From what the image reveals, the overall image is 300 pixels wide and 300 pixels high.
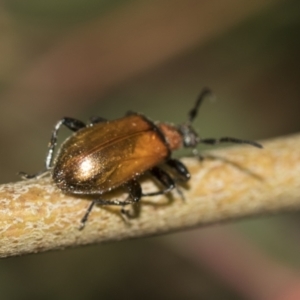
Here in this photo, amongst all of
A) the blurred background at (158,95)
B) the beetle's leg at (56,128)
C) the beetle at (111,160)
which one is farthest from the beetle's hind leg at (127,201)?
the blurred background at (158,95)

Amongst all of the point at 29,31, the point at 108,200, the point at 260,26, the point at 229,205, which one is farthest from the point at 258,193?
the point at 29,31

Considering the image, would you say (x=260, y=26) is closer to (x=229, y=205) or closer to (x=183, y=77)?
(x=183, y=77)

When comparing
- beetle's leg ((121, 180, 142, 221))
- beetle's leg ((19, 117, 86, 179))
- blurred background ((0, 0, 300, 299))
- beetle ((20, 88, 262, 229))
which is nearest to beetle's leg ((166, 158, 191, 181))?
beetle ((20, 88, 262, 229))

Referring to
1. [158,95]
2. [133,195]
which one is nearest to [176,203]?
[133,195]

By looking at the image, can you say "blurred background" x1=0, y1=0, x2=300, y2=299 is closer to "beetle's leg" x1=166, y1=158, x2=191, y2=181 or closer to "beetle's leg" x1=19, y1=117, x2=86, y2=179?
"beetle's leg" x1=166, y1=158, x2=191, y2=181

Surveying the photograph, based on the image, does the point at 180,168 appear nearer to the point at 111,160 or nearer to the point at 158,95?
the point at 111,160

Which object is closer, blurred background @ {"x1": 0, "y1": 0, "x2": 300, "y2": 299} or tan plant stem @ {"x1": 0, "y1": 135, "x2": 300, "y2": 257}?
tan plant stem @ {"x1": 0, "y1": 135, "x2": 300, "y2": 257}
